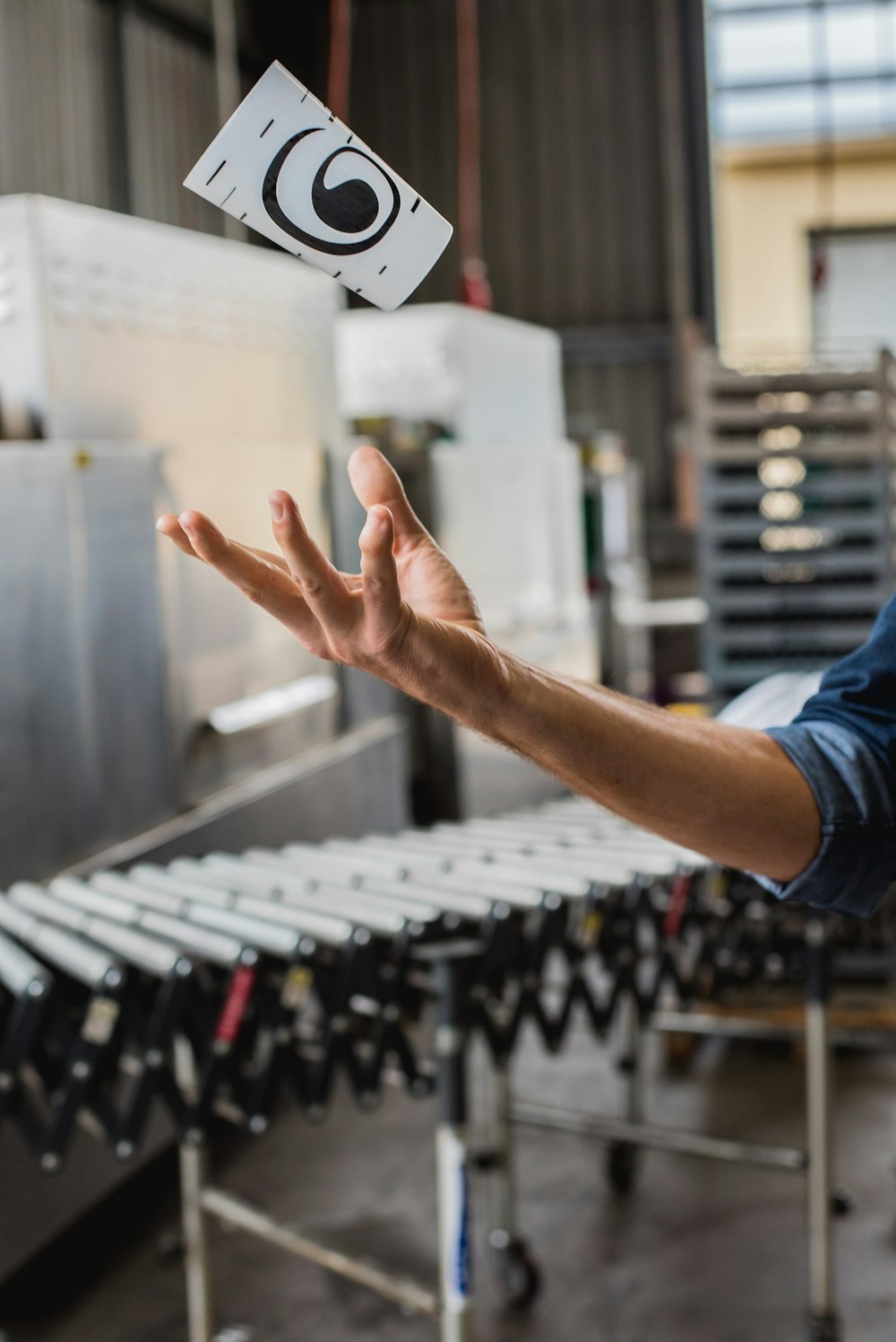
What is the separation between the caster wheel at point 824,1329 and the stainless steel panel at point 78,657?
128cm

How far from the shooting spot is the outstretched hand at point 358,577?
2.24 feet

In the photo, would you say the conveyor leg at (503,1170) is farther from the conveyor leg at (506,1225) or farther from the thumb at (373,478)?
the thumb at (373,478)

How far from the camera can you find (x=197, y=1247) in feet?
6.62

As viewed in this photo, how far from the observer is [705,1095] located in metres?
2.97

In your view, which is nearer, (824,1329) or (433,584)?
(433,584)

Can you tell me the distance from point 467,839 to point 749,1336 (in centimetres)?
93

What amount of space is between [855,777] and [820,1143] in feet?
4.49

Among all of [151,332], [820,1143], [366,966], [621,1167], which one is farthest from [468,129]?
[366,966]

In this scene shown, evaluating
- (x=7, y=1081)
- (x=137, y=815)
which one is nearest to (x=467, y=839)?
(x=137, y=815)

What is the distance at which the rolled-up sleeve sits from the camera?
0.93 metres

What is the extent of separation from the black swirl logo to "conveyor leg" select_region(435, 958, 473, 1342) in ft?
3.65

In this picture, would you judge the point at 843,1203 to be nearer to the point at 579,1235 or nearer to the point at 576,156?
the point at 579,1235

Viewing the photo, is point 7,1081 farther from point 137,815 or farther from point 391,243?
point 391,243

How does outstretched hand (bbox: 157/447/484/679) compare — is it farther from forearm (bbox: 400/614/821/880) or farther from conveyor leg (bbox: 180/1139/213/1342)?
conveyor leg (bbox: 180/1139/213/1342)
